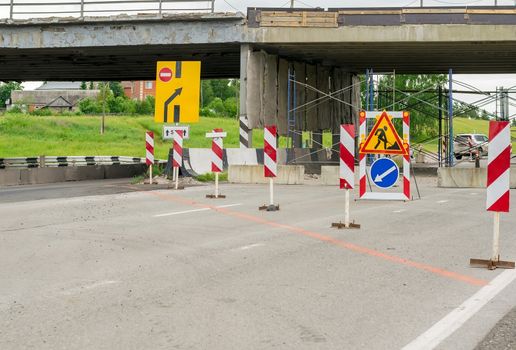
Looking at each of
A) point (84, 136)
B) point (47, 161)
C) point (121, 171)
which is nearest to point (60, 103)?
point (84, 136)

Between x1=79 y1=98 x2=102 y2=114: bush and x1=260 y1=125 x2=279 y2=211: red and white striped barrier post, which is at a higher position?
x1=79 y1=98 x2=102 y2=114: bush

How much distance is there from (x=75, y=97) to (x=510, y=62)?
137696 mm

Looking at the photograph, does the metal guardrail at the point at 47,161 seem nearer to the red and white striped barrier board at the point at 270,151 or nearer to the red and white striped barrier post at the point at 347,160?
the red and white striped barrier board at the point at 270,151

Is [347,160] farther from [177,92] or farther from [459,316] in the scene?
[177,92]

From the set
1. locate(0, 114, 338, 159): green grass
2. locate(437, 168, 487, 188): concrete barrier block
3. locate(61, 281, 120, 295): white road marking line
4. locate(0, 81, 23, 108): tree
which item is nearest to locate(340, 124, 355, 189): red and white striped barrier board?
locate(61, 281, 120, 295): white road marking line

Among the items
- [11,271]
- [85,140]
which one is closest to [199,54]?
[11,271]

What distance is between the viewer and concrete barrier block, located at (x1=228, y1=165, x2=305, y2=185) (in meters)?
23.5

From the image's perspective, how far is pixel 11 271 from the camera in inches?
291

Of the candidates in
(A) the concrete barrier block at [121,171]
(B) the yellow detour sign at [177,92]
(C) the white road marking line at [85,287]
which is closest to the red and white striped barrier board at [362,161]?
(B) the yellow detour sign at [177,92]

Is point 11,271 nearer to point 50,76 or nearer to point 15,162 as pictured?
point 15,162

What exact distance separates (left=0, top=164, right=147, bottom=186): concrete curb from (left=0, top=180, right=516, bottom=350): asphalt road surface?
1435cm

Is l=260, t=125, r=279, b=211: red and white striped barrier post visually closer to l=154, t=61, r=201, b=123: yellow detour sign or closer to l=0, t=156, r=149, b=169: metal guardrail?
l=154, t=61, r=201, b=123: yellow detour sign

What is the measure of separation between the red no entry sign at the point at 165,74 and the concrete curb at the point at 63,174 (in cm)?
713

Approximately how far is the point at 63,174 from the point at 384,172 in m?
Answer: 17.9
